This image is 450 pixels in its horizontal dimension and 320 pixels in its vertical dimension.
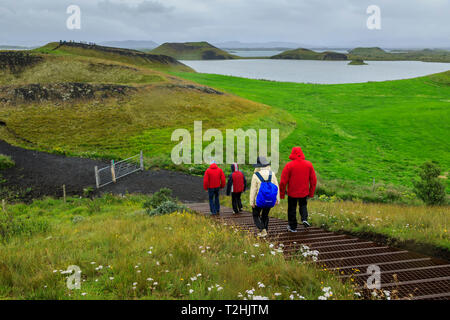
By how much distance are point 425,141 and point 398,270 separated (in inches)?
1547

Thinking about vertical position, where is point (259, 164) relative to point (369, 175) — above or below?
above

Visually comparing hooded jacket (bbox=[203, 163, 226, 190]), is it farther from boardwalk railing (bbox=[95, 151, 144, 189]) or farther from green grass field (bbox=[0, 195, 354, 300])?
boardwalk railing (bbox=[95, 151, 144, 189])

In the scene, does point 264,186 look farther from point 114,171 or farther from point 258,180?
point 114,171

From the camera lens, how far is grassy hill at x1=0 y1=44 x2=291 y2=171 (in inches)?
1200

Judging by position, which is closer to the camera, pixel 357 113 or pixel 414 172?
pixel 414 172

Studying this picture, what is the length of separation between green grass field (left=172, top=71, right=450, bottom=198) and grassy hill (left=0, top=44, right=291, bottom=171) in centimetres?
700

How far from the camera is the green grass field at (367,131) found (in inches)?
1084

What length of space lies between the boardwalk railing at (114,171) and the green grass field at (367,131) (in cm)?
1469

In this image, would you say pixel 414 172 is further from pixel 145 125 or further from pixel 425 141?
pixel 145 125

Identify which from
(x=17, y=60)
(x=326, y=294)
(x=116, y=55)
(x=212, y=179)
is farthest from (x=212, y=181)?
(x=116, y=55)

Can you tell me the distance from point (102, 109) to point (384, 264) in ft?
130
